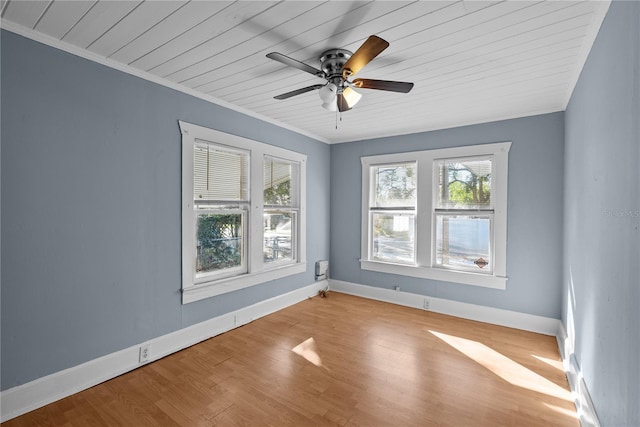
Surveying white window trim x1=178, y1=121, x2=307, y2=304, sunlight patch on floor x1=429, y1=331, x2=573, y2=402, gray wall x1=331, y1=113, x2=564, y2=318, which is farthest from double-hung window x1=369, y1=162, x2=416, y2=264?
sunlight patch on floor x1=429, y1=331, x2=573, y2=402

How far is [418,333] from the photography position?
3381mm

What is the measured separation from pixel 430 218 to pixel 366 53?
2.90m

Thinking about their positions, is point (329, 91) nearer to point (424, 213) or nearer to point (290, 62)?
point (290, 62)

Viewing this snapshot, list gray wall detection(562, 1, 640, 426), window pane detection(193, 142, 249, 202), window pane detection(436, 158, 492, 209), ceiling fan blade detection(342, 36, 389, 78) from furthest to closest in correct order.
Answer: window pane detection(436, 158, 492, 209), window pane detection(193, 142, 249, 202), ceiling fan blade detection(342, 36, 389, 78), gray wall detection(562, 1, 640, 426)

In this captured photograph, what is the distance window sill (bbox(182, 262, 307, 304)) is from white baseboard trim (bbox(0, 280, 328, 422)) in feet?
0.96

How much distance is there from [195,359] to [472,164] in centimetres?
396

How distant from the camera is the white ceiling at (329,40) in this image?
1739 millimetres

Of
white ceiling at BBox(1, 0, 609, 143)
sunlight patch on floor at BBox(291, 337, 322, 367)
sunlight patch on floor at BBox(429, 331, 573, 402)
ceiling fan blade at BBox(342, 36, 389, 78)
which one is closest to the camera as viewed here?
ceiling fan blade at BBox(342, 36, 389, 78)

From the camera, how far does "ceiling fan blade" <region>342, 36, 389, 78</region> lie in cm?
162

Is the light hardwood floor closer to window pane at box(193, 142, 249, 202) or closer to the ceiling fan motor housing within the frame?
window pane at box(193, 142, 249, 202)

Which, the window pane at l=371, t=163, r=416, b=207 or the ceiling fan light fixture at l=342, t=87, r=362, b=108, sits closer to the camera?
the ceiling fan light fixture at l=342, t=87, r=362, b=108

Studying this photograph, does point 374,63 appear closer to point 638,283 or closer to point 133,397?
point 638,283

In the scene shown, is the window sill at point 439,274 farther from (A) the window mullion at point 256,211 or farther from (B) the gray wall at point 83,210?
(B) the gray wall at point 83,210

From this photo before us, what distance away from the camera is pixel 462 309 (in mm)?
3920
